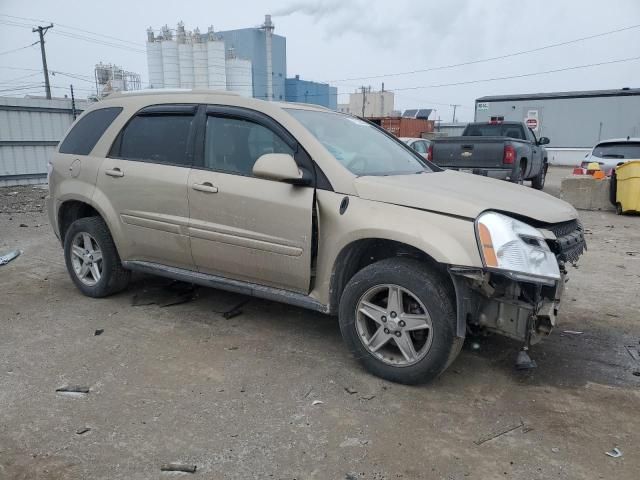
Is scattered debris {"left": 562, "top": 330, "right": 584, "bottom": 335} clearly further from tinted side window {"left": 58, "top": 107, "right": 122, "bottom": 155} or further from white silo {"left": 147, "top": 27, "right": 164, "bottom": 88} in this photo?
white silo {"left": 147, "top": 27, "right": 164, "bottom": 88}

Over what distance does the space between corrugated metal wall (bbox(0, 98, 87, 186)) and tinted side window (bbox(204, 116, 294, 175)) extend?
38.4 ft

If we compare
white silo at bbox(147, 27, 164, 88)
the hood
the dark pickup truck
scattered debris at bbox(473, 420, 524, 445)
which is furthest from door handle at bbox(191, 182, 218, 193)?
white silo at bbox(147, 27, 164, 88)

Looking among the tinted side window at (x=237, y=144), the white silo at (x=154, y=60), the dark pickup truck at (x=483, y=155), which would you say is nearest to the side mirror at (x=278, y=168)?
the tinted side window at (x=237, y=144)

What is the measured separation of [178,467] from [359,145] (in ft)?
8.68

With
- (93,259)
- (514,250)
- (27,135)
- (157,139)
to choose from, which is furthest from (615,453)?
(27,135)

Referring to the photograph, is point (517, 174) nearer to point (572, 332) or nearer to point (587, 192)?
point (587, 192)

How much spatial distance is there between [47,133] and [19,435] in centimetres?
1463

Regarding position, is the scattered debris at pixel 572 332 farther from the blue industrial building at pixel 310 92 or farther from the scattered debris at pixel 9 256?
the blue industrial building at pixel 310 92

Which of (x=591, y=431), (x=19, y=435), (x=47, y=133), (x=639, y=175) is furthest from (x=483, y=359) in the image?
(x=47, y=133)

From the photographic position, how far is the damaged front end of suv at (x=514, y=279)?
2.88m

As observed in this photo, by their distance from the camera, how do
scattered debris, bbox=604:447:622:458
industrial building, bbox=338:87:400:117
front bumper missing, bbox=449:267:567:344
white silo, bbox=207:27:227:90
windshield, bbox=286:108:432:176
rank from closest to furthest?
scattered debris, bbox=604:447:622:458 → front bumper missing, bbox=449:267:567:344 → windshield, bbox=286:108:432:176 → white silo, bbox=207:27:227:90 → industrial building, bbox=338:87:400:117

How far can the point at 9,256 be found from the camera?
6562 mm

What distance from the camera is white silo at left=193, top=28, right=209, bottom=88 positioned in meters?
44.2

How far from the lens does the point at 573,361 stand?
12.1 ft
